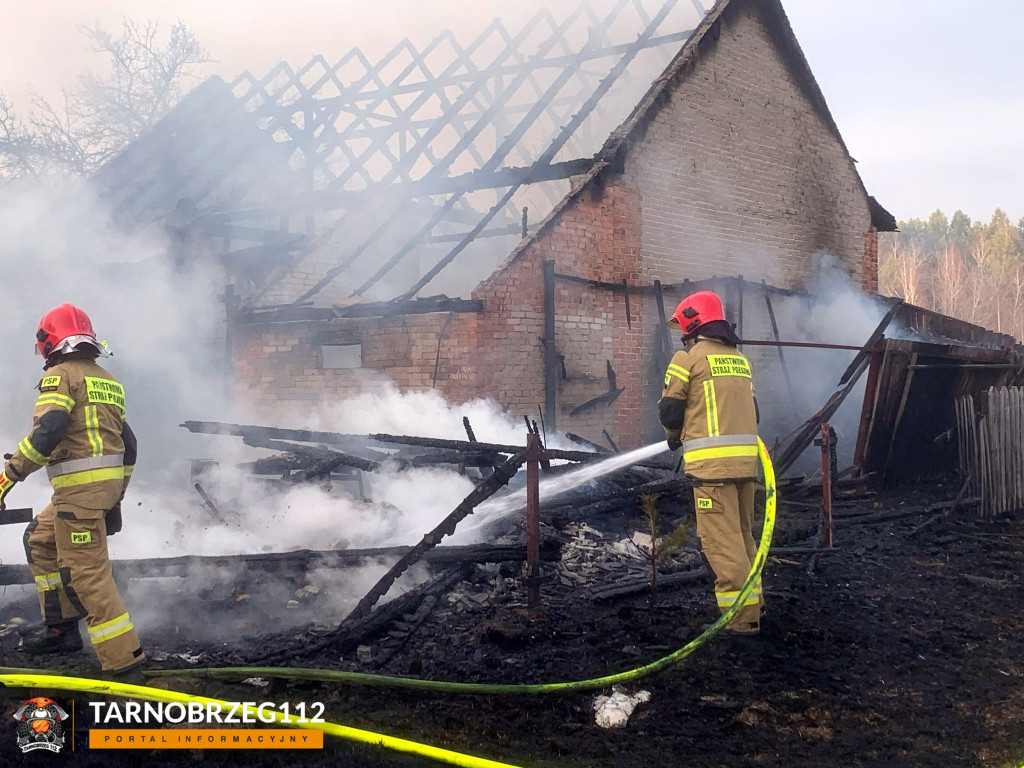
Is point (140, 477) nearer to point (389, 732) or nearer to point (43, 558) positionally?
point (43, 558)

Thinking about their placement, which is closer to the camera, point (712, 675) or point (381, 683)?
point (381, 683)

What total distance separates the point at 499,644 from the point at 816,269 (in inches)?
448

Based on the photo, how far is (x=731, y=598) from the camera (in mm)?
4332

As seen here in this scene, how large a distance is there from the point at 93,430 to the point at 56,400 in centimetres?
24

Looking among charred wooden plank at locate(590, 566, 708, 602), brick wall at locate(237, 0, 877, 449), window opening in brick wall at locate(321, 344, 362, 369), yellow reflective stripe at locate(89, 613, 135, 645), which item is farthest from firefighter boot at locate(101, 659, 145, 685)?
window opening in brick wall at locate(321, 344, 362, 369)

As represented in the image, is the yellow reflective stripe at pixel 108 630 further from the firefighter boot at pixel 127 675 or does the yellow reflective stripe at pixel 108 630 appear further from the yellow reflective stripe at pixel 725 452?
the yellow reflective stripe at pixel 725 452

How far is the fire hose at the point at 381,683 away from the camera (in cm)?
300

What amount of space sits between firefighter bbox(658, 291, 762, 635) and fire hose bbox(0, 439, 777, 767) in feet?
0.51

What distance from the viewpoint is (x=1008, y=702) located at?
12.1 ft

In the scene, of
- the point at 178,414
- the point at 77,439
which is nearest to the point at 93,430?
the point at 77,439

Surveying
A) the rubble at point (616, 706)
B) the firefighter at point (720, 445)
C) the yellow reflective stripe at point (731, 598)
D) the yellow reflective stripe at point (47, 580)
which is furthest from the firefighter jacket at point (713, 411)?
the yellow reflective stripe at point (47, 580)

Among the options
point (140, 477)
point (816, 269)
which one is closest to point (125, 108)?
point (140, 477)

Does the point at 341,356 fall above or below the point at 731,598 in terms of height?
above

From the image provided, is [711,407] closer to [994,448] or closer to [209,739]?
[209,739]
